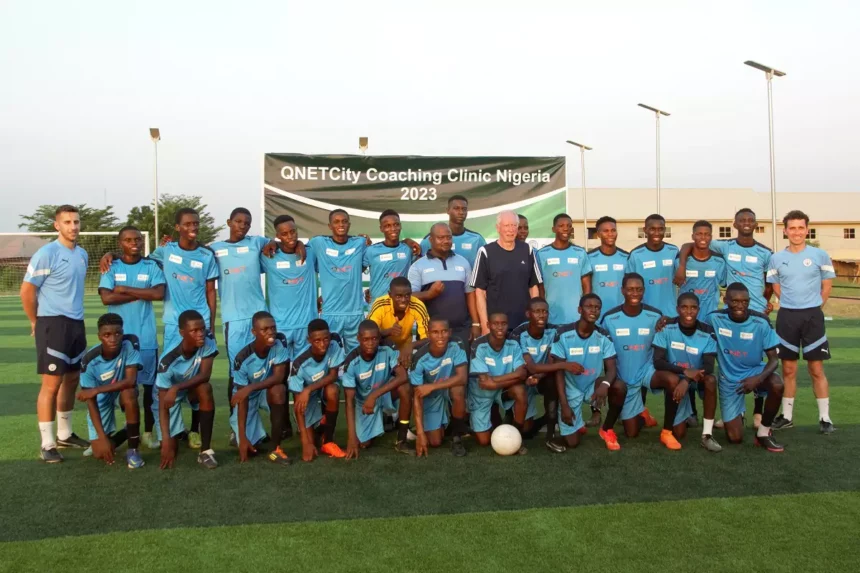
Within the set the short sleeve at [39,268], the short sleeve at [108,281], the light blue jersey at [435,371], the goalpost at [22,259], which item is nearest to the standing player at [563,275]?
the light blue jersey at [435,371]

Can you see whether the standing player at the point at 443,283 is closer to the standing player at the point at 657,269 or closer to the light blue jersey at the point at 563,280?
the light blue jersey at the point at 563,280

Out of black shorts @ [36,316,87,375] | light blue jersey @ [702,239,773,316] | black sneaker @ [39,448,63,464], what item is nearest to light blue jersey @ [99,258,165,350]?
black shorts @ [36,316,87,375]

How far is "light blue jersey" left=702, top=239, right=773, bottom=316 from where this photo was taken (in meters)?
6.61

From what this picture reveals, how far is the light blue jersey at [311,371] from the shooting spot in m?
5.68

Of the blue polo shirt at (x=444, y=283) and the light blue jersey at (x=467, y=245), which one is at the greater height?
the light blue jersey at (x=467, y=245)

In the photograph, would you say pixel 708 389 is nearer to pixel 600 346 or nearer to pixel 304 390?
pixel 600 346

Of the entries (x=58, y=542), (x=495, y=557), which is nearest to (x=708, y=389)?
(x=495, y=557)

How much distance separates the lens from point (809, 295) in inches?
248

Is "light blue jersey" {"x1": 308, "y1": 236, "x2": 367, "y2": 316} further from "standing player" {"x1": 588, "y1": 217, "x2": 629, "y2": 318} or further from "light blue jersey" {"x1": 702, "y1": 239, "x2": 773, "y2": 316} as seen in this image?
"light blue jersey" {"x1": 702, "y1": 239, "x2": 773, "y2": 316}

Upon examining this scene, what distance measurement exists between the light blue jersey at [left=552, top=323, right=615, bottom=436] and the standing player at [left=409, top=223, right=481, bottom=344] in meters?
0.85

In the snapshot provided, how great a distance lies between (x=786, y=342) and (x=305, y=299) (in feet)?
14.2

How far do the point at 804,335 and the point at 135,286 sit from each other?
583 centimetres

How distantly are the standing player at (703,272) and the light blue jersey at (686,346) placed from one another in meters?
0.62

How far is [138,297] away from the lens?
5895 mm
